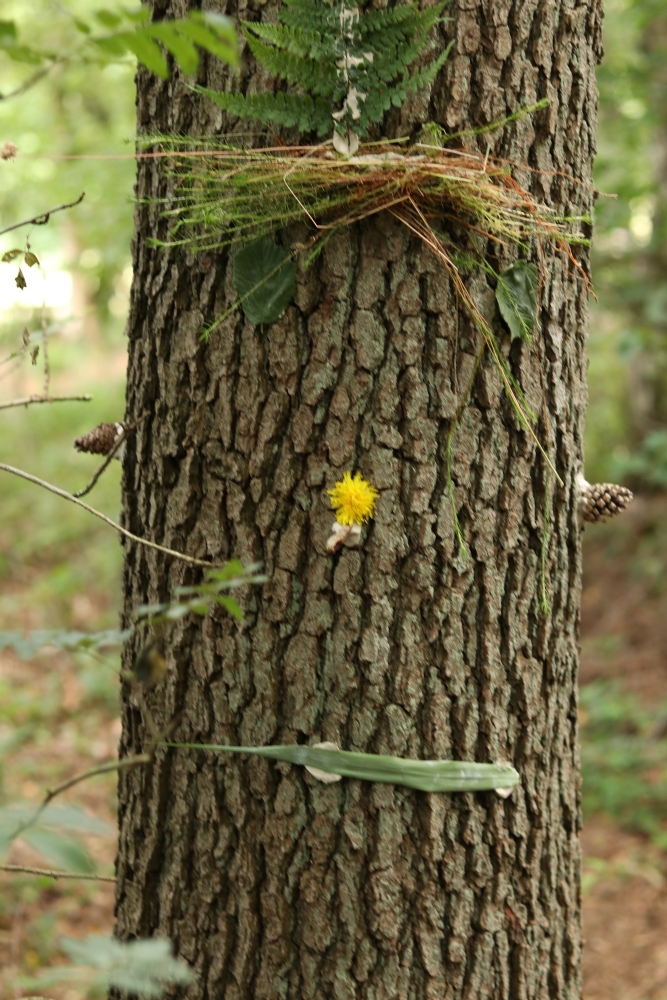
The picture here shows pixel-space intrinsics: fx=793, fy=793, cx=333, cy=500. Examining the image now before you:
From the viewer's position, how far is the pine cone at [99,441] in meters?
1.50

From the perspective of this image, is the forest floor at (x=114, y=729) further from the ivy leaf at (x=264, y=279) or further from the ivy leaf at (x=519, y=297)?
the ivy leaf at (x=519, y=297)

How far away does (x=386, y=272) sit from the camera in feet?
4.32

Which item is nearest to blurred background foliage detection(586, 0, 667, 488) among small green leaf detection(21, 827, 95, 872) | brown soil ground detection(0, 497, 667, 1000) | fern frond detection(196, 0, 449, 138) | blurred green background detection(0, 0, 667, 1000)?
blurred green background detection(0, 0, 667, 1000)

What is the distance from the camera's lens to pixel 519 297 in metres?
1.39

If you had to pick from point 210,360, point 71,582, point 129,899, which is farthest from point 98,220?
point 129,899

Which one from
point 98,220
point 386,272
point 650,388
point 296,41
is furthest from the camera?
point 650,388

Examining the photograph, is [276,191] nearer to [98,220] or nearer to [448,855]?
[448,855]

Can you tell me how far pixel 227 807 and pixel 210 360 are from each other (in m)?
0.79

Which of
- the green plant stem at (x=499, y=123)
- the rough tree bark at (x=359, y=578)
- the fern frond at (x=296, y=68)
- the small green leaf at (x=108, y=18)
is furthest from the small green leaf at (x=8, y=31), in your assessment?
the green plant stem at (x=499, y=123)

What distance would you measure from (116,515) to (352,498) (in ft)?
17.9

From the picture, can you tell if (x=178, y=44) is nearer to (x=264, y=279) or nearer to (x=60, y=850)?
(x=264, y=279)

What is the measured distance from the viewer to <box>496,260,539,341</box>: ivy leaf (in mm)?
1371

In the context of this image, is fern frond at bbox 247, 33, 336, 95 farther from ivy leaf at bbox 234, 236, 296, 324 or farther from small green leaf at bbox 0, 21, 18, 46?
small green leaf at bbox 0, 21, 18, 46

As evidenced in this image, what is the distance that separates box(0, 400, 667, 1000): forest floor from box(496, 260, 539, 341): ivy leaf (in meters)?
0.87
